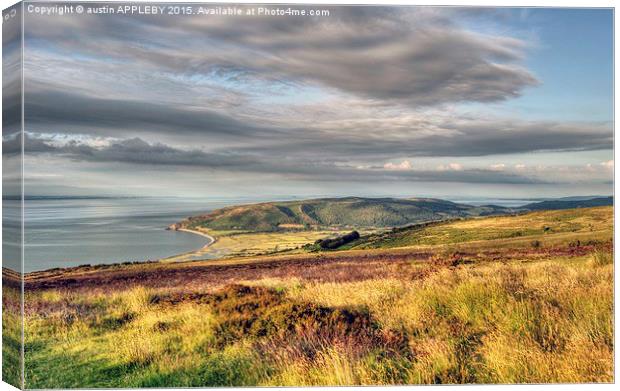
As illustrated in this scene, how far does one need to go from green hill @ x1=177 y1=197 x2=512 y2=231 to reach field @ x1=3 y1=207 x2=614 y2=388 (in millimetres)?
463

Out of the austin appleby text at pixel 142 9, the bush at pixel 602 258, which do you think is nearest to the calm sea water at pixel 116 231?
the austin appleby text at pixel 142 9

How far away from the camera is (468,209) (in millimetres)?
12680

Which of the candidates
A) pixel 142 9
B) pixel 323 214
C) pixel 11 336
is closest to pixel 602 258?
pixel 323 214

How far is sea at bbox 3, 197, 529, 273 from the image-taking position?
34.6ft

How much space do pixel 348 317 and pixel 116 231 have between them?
4.65 m

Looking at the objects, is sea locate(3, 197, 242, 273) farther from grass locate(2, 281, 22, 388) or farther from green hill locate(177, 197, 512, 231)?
grass locate(2, 281, 22, 388)

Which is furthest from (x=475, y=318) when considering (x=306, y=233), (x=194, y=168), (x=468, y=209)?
(x=194, y=168)

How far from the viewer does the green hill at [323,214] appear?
11789 mm

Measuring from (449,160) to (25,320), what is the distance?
27.6 feet

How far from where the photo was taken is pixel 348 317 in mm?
11078

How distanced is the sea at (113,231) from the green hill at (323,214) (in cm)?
27

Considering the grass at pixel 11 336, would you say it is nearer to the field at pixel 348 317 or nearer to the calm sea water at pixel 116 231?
the field at pixel 348 317

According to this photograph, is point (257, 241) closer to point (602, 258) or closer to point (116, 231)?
point (116, 231)

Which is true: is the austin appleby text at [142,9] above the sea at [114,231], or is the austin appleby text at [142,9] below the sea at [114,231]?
above
